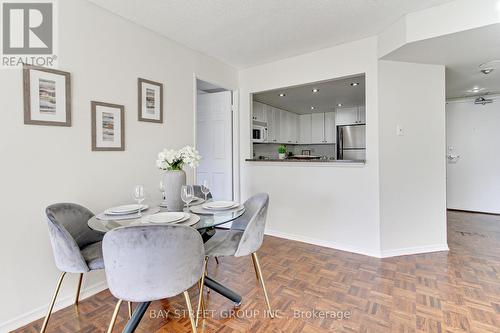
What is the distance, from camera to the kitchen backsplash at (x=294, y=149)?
5.70m

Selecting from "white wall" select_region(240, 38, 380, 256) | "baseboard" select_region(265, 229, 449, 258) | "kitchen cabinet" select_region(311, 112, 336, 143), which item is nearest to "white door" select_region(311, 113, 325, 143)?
"kitchen cabinet" select_region(311, 112, 336, 143)

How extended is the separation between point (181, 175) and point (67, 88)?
1.14 metres

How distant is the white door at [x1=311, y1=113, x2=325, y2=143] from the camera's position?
6391mm

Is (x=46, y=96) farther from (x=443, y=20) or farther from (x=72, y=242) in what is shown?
(x=443, y=20)

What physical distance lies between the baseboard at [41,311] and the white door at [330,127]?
5.51 m

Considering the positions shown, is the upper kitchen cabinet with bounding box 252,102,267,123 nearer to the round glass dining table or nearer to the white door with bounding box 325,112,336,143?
the white door with bounding box 325,112,336,143

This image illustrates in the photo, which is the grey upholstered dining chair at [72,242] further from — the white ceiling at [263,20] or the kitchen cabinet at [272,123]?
the kitchen cabinet at [272,123]

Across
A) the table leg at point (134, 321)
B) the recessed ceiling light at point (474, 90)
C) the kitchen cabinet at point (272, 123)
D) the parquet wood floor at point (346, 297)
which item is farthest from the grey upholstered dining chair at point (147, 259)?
the recessed ceiling light at point (474, 90)

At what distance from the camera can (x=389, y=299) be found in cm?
200

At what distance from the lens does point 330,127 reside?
20.6ft

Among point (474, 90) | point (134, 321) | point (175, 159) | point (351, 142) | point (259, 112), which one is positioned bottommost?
point (134, 321)

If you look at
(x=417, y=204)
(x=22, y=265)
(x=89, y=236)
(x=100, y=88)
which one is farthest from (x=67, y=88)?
(x=417, y=204)

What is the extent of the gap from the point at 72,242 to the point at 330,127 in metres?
5.84

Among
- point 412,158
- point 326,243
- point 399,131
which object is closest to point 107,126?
point 326,243
